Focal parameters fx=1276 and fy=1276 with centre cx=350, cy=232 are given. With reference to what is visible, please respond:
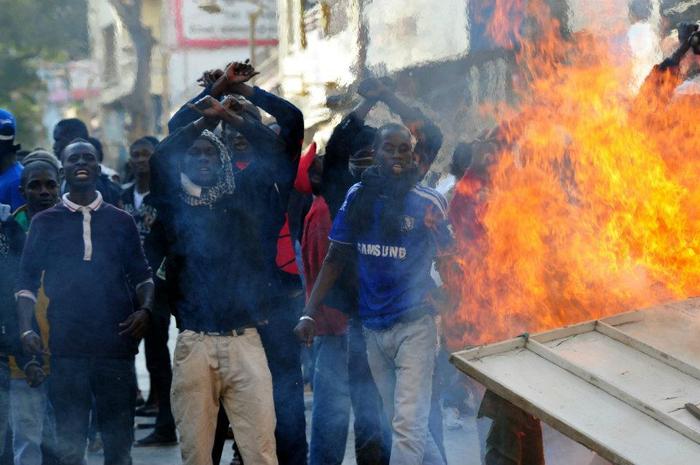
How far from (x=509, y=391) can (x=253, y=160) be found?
6.56 ft

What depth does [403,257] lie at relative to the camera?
639cm

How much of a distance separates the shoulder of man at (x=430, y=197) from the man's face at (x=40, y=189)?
2.47 meters

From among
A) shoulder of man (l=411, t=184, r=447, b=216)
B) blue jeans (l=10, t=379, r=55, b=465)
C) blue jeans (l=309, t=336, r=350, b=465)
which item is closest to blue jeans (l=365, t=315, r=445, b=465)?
shoulder of man (l=411, t=184, r=447, b=216)

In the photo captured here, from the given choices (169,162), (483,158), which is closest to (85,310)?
(169,162)

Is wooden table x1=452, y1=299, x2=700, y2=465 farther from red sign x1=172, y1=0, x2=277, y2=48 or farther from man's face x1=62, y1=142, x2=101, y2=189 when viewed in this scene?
A: red sign x1=172, y1=0, x2=277, y2=48

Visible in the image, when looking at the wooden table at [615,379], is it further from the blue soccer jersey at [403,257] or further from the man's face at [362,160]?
the man's face at [362,160]

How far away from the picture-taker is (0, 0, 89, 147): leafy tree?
19000 mm

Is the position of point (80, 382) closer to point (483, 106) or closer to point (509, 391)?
point (509, 391)

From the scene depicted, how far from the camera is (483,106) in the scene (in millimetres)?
11016

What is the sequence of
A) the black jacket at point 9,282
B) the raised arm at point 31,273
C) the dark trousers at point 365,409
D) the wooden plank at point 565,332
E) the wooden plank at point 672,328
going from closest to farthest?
1. the wooden plank at point 672,328
2. the wooden plank at point 565,332
3. the dark trousers at point 365,409
4. the raised arm at point 31,273
5. the black jacket at point 9,282

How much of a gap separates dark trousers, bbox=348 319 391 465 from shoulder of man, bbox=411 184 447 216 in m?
0.75

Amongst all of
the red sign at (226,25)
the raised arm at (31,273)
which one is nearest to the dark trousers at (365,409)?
the raised arm at (31,273)

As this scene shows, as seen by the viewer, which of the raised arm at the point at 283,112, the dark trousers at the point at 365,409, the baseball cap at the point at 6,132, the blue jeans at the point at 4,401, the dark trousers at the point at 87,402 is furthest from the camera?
the baseball cap at the point at 6,132

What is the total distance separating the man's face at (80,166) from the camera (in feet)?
22.7
